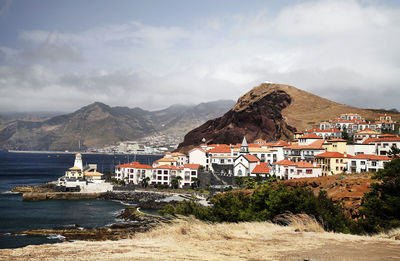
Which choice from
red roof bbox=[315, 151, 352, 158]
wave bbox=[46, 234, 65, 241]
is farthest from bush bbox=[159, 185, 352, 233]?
red roof bbox=[315, 151, 352, 158]

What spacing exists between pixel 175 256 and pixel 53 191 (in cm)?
7019

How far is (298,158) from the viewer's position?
61.8 metres

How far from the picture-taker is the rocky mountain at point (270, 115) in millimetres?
110125

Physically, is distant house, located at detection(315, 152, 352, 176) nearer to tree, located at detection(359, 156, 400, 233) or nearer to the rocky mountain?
tree, located at detection(359, 156, 400, 233)

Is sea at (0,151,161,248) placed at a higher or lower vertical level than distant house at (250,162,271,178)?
lower

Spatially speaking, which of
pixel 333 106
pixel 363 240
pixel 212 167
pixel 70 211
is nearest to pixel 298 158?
pixel 212 167

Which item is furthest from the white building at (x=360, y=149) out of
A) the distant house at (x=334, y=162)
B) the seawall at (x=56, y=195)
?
the seawall at (x=56, y=195)

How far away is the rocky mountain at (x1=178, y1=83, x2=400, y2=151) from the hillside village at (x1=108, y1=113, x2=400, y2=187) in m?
21.6

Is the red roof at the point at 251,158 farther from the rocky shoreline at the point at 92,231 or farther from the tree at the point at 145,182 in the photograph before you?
the rocky shoreline at the point at 92,231

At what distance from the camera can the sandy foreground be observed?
8961 mm

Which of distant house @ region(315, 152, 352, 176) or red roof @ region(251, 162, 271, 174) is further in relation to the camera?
red roof @ region(251, 162, 271, 174)

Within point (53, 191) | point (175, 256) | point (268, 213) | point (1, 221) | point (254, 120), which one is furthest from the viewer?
point (254, 120)

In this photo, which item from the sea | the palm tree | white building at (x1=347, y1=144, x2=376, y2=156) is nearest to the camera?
the sea

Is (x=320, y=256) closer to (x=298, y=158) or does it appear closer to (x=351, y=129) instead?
(x=298, y=158)
